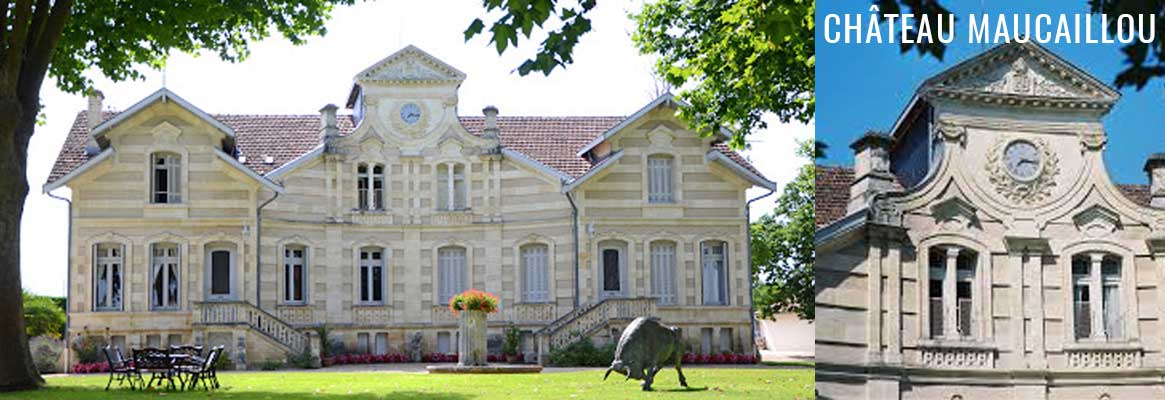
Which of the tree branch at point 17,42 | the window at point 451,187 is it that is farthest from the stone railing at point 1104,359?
the window at point 451,187

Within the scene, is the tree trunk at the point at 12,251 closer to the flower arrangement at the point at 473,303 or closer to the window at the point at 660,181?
the flower arrangement at the point at 473,303

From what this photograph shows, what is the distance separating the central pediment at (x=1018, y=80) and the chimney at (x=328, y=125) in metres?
30.7

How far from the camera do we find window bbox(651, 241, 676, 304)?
33438 mm

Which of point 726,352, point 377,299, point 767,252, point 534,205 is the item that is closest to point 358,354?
point 377,299

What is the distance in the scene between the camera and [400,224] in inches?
1344

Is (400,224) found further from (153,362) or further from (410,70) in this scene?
(153,362)

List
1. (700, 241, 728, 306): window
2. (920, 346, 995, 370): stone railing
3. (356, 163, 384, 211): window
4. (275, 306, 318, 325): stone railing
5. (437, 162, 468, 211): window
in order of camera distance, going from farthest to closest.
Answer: (437, 162, 468, 211): window
(356, 163, 384, 211): window
(700, 241, 728, 306): window
(275, 306, 318, 325): stone railing
(920, 346, 995, 370): stone railing

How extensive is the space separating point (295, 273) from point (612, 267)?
7.56 m

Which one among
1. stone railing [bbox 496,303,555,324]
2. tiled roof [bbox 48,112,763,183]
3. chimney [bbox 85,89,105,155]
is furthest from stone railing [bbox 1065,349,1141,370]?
chimney [bbox 85,89,105,155]

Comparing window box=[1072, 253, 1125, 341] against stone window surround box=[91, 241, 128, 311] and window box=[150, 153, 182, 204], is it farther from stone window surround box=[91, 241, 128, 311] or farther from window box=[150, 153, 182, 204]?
window box=[150, 153, 182, 204]

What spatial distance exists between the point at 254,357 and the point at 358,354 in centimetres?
331

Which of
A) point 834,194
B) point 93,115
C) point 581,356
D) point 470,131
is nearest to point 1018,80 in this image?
point 834,194

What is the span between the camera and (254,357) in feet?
100

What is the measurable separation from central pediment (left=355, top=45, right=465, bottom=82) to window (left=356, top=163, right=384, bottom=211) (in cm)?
215
